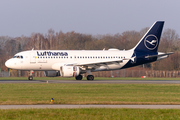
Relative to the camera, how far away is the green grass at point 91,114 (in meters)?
12.3

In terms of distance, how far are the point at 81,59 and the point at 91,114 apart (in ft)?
99.9

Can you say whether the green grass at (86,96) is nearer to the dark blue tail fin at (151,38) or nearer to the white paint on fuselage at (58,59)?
the white paint on fuselage at (58,59)

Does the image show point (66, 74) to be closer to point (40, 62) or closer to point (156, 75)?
point (40, 62)

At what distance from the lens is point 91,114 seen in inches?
518

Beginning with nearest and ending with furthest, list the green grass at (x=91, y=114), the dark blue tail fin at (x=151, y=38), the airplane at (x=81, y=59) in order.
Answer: the green grass at (x=91, y=114) → the airplane at (x=81, y=59) → the dark blue tail fin at (x=151, y=38)

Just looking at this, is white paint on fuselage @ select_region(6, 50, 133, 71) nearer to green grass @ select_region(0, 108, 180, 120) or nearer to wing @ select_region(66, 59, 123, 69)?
wing @ select_region(66, 59, 123, 69)

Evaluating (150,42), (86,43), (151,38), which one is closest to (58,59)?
(150,42)

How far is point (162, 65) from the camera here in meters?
79.3

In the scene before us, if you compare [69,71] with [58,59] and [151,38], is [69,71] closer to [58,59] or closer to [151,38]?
[58,59]

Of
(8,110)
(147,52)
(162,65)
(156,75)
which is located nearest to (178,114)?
(8,110)

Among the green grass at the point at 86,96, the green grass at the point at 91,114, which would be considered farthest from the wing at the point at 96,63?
the green grass at the point at 91,114

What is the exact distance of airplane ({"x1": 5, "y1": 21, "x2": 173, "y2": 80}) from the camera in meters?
41.5

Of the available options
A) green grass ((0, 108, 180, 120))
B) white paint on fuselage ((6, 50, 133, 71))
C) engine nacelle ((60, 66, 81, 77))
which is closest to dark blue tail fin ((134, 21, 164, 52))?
white paint on fuselage ((6, 50, 133, 71))

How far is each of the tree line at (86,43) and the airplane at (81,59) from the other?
109 ft
